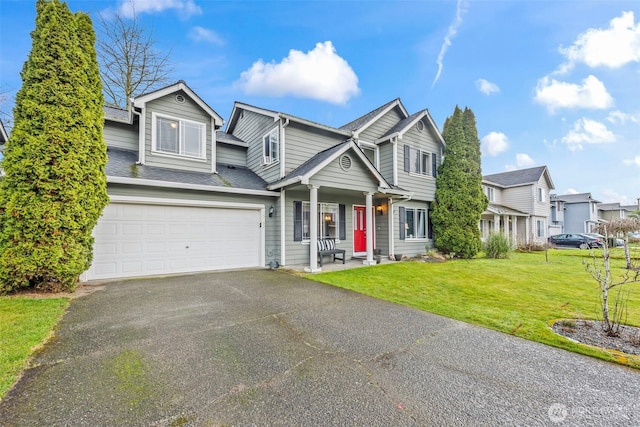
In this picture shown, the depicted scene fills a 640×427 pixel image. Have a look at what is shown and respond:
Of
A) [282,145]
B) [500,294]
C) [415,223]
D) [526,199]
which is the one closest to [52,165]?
[282,145]

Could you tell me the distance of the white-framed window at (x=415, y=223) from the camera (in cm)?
1312

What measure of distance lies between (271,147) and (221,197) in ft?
9.72

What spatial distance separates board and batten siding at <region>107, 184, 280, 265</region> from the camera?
25.1 ft

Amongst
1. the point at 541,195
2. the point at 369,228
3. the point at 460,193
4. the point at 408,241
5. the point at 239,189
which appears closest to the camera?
the point at 239,189

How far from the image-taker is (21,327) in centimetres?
383

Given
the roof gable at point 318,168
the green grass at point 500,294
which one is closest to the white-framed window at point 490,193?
the green grass at point 500,294

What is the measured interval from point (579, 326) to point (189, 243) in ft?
31.0

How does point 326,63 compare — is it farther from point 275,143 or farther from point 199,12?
point 275,143

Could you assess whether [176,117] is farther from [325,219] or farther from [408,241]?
[408,241]

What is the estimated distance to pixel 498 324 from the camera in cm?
419

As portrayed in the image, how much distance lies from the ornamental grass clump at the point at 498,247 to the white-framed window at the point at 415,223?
10.7 ft

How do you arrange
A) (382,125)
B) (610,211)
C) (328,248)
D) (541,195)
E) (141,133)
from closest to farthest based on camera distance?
(141,133), (328,248), (382,125), (541,195), (610,211)

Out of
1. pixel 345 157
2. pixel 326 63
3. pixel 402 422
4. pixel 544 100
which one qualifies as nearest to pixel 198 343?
pixel 402 422

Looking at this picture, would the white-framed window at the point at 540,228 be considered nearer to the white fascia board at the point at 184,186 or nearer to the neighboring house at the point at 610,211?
the white fascia board at the point at 184,186
